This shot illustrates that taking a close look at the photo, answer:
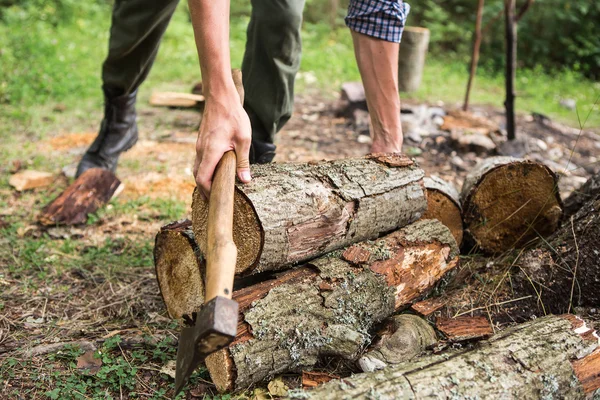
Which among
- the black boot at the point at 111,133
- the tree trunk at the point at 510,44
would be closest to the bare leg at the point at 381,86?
the black boot at the point at 111,133

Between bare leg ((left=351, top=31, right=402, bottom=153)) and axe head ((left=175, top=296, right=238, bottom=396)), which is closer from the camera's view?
axe head ((left=175, top=296, right=238, bottom=396))

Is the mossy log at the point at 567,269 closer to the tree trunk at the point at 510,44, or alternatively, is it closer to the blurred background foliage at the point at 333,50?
the tree trunk at the point at 510,44

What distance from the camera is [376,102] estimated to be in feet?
9.47

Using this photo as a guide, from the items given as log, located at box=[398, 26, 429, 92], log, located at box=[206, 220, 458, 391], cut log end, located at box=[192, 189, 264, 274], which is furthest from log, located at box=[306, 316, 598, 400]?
log, located at box=[398, 26, 429, 92]

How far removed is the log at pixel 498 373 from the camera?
155cm

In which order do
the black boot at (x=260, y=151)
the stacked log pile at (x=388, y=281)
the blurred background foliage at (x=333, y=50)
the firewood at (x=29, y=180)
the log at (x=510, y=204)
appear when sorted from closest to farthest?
the stacked log pile at (x=388, y=281)
the log at (x=510, y=204)
the black boot at (x=260, y=151)
the firewood at (x=29, y=180)
the blurred background foliage at (x=333, y=50)

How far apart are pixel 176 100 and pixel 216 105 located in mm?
3778

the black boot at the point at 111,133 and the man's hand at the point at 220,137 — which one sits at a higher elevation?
the man's hand at the point at 220,137

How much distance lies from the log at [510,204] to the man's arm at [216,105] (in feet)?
4.30

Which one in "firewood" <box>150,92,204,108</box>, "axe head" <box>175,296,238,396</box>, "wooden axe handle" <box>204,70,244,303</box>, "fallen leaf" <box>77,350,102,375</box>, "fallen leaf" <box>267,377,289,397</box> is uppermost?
"wooden axe handle" <box>204,70,244,303</box>

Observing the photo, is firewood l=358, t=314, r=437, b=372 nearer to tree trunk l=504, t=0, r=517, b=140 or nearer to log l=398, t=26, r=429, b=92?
tree trunk l=504, t=0, r=517, b=140

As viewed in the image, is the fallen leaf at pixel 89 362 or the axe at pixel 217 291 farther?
the fallen leaf at pixel 89 362

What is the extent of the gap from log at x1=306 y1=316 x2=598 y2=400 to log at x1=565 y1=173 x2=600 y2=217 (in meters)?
1.00

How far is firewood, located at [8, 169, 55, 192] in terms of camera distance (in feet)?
11.5
